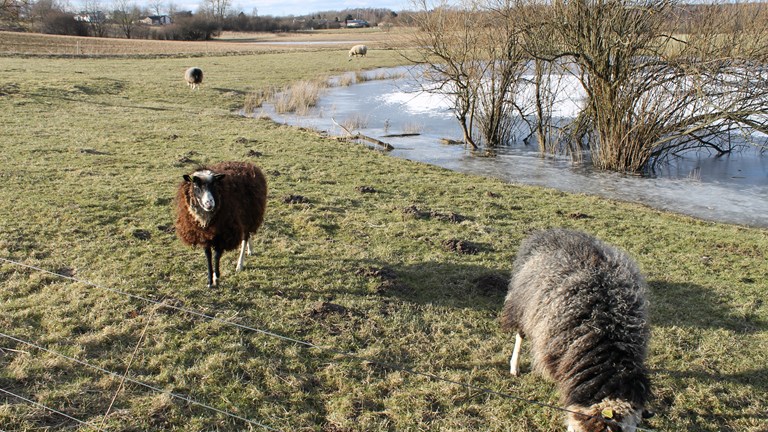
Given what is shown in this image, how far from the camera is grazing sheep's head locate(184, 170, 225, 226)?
5320 mm

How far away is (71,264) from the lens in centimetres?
615

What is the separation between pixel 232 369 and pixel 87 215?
15.9 feet

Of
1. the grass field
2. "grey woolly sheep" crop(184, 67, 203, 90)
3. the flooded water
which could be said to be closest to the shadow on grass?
the grass field

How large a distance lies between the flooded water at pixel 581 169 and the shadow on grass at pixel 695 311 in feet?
15.4

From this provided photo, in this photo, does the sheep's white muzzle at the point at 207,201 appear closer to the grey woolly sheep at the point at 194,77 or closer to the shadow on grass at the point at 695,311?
the shadow on grass at the point at 695,311

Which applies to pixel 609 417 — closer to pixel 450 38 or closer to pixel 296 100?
pixel 450 38

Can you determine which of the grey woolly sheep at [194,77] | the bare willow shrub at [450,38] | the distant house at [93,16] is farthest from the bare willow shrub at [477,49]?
the distant house at [93,16]

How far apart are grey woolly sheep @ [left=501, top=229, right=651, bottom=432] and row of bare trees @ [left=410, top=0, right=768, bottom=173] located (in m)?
9.43

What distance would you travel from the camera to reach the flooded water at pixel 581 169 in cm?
1101

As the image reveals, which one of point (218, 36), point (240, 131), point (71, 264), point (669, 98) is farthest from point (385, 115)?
point (218, 36)

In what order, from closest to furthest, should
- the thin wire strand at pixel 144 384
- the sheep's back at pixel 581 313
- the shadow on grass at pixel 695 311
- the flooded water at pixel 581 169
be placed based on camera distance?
the sheep's back at pixel 581 313 < the thin wire strand at pixel 144 384 < the shadow on grass at pixel 695 311 < the flooded water at pixel 581 169

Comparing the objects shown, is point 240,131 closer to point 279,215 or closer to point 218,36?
point 279,215

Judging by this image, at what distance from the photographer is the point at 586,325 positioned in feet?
12.0

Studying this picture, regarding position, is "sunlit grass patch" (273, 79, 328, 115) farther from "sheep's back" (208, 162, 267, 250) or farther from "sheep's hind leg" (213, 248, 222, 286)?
"sheep's hind leg" (213, 248, 222, 286)
